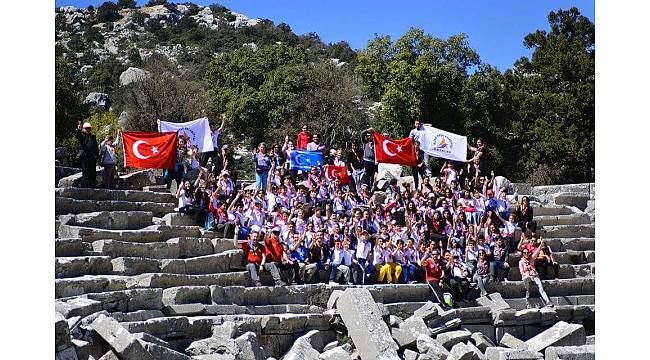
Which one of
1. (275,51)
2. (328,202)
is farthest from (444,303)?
(275,51)

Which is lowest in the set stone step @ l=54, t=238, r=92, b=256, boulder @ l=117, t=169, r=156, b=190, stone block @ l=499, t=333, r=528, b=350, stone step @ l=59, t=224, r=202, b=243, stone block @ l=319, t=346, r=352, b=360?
stone block @ l=499, t=333, r=528, b=350

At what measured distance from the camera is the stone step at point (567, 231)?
2266cm

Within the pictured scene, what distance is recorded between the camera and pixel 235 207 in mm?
17750

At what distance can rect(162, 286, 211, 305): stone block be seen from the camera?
14.8 m

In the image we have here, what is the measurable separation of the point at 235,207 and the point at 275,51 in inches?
1091

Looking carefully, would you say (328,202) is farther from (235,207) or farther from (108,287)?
(108,287)

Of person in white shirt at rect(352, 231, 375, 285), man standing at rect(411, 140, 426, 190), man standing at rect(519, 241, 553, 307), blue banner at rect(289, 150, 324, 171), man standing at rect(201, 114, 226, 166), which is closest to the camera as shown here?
person in white shirt at rect(352, 231, 375, 285)

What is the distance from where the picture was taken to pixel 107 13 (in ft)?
228

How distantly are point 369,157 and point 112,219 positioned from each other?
692cm

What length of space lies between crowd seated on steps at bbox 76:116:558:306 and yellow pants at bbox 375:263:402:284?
19 mm

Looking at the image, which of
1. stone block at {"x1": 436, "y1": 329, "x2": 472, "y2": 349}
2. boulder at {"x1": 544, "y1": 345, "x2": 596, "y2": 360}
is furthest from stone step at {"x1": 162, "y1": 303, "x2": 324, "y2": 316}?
boulder at {"x1": 544, "y1": 345, "x2": 596, "y2": 360}

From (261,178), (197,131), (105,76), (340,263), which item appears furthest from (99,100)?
(340,263)

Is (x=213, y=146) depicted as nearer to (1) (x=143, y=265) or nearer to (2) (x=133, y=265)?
(1) (x=143, y=265)

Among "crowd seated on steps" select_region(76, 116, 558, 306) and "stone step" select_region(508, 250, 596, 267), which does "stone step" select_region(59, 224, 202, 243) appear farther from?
"stone step" select_region(508, 250, 596, 267)
